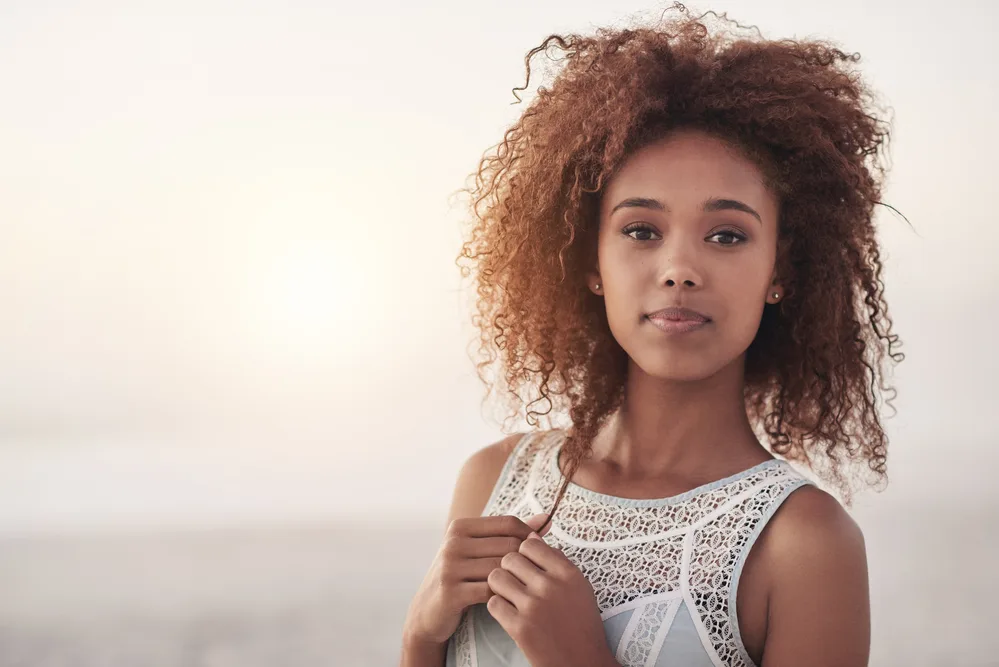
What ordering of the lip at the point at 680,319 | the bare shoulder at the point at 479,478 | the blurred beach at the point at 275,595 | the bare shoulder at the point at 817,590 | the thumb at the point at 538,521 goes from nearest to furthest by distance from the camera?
1. the bare shoulder at the point at 817,590
2. the lip at the point at 680,319
3. the thumb at the point at 538,521
4. the bare shoulder at the point at 479,478
5. the blurred beach at the point at 275,595

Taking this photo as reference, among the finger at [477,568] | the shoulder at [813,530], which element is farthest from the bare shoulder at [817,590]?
the finger at [477,568]

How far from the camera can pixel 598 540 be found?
158 cm

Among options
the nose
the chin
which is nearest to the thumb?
the chin

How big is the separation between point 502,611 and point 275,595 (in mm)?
2965

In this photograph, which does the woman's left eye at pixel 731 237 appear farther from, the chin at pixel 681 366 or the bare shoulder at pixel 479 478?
the bare shoulder at pixel 479 478

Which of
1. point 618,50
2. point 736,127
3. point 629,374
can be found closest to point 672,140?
point 736,127

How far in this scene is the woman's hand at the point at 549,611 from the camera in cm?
141

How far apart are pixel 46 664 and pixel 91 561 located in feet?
2.00

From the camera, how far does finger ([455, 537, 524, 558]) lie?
1.54 metres

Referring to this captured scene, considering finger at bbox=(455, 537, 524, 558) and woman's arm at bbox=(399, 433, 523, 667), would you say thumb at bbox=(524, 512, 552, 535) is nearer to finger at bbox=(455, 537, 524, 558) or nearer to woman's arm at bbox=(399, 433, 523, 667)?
finger at bbox=(455, 537, 524, 558)

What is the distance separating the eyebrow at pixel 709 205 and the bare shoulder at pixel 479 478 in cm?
52

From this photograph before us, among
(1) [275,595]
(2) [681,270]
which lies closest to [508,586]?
(2) [681,270]

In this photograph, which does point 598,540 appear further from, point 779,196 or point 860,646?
point 779,196

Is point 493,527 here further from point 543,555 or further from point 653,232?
point 653,232
